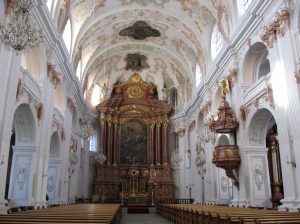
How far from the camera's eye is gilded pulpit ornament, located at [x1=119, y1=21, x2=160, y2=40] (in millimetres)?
20141

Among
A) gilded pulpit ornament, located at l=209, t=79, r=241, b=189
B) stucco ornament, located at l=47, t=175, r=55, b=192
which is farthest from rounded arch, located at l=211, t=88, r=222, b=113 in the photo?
stucco ornament, located at l=47, t=175, r=55, b=192

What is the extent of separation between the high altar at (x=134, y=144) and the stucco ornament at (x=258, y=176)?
1109 centimetres

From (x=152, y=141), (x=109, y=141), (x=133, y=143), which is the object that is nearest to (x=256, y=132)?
(x=152, y=141)

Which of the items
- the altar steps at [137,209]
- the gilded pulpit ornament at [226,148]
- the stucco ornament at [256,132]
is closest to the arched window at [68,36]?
the gilded pulpit ornament at [226,148]

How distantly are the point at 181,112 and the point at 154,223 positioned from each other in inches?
526

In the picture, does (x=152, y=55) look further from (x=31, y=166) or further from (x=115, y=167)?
(x=31, y=166)

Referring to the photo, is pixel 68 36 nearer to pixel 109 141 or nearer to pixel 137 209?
pixel 109 141

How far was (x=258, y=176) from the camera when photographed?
12.3 metres

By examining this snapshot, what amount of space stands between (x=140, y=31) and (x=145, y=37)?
834 mm

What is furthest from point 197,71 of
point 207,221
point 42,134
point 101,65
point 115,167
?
point 207,221

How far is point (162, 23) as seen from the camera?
19.3m

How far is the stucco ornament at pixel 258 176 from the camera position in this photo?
40.0ft

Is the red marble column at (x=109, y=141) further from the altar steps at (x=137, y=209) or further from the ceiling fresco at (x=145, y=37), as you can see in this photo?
the altar steps at (x=137, y=209)

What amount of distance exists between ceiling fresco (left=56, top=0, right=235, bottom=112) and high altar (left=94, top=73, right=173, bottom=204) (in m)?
1.45
